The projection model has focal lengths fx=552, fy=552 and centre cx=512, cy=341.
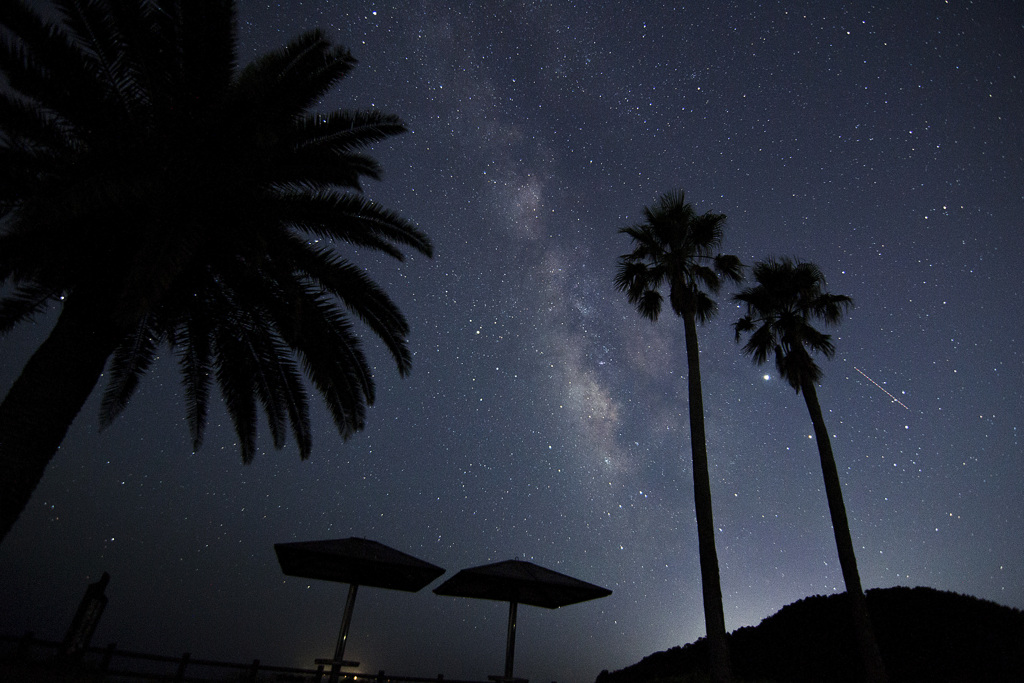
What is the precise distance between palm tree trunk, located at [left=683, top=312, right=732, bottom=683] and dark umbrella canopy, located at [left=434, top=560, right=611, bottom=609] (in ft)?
10.1

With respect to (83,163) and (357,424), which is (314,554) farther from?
(83,163)

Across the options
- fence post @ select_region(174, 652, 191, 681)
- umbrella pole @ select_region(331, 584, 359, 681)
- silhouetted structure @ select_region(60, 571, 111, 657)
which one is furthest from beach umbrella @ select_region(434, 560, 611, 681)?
silhouetted structure @ select_region(60, 571, 111, 657)

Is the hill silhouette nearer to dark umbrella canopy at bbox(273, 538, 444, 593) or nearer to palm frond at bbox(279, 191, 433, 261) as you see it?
dark umbrella canopy at bbox(273, 538, 444, 593)

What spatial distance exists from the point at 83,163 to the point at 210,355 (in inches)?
195

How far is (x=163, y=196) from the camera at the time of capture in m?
7.80

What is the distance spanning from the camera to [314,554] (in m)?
12.5

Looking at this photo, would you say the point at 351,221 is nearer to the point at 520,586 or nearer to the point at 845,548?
the point at 520,586

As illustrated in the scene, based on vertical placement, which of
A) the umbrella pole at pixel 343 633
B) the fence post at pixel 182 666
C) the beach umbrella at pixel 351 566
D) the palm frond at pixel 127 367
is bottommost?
the fence post at pixel 182 666

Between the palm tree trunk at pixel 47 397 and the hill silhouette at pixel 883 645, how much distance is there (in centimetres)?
1595

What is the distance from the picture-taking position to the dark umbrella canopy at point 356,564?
12.5m

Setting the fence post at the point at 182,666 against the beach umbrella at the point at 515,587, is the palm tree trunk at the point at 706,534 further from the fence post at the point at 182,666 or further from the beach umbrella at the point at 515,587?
the fence post at the point at 182,666

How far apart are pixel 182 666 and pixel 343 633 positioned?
5.04 m

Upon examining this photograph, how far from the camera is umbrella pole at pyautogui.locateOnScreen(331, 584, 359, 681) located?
40.6 ft

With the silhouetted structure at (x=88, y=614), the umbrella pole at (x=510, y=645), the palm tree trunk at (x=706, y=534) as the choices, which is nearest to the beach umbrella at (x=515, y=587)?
the umbrella pole at (x=510, y=645)
